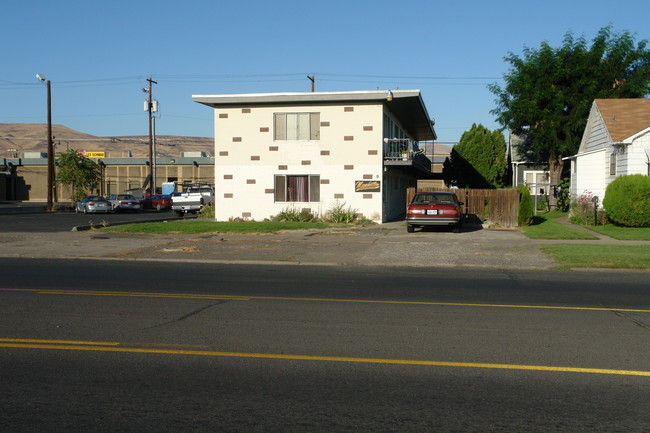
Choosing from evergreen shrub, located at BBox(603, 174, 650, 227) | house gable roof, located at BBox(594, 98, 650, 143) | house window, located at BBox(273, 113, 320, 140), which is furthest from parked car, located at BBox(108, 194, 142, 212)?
evergreen shrub, located at BBox(603, 174, 650, 227)

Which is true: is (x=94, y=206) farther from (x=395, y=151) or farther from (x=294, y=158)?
(x=395, y=151)

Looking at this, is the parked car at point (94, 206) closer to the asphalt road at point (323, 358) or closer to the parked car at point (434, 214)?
the parked car at point (434, 214)

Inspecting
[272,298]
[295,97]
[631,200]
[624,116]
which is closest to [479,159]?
[624,116]

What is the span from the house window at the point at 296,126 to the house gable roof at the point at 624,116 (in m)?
13.0

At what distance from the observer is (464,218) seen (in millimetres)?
27406

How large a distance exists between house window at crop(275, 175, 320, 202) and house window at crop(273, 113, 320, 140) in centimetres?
187

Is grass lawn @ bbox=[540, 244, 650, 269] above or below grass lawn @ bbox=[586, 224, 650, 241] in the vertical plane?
below

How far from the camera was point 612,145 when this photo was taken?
2598 cm

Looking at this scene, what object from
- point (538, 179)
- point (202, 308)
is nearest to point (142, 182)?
point (538, 179)

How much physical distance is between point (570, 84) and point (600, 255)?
28364 mm

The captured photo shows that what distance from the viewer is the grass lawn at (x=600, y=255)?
13727 millimetres

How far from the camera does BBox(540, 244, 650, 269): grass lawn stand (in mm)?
13727

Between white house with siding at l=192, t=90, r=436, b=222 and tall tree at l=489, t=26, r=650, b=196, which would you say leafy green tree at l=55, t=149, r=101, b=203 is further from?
tall tree at l=489, t=26, r=650, b=196

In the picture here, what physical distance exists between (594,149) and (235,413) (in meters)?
29.9
